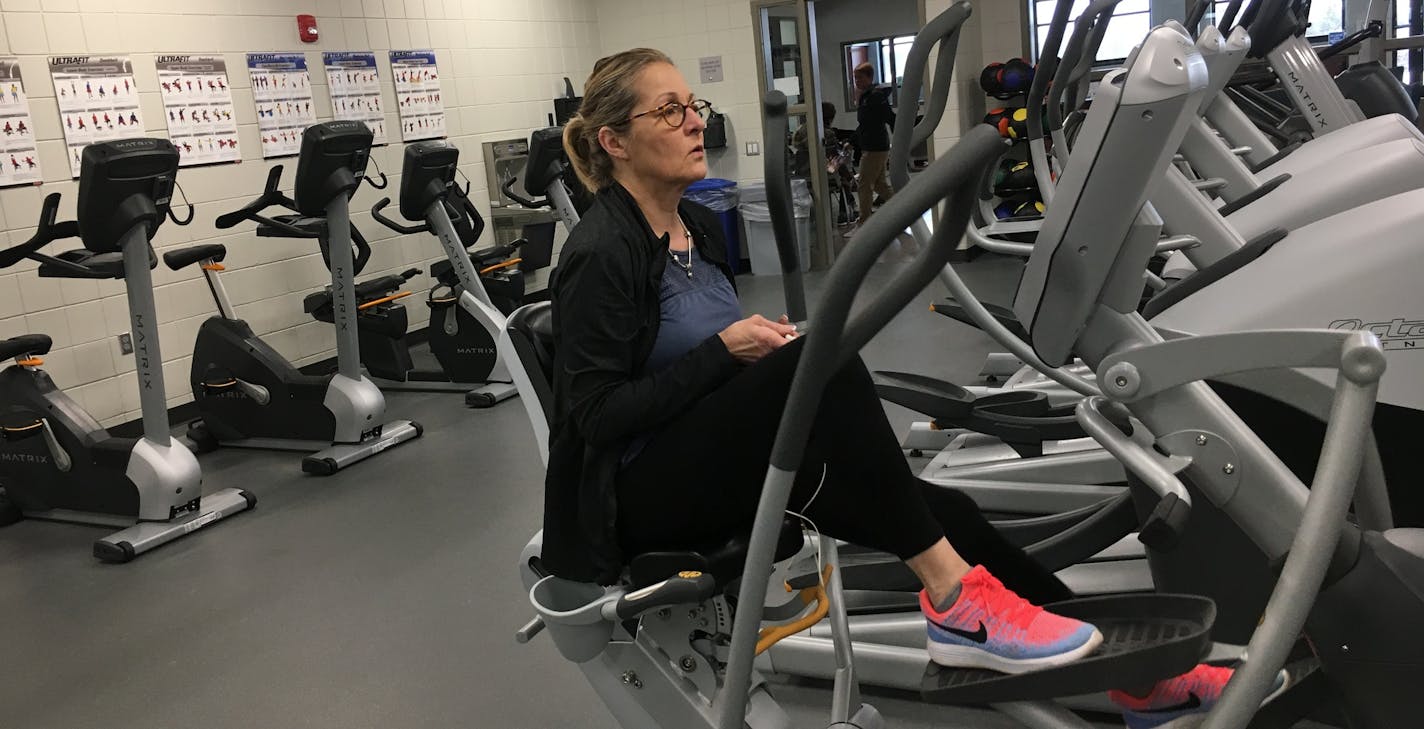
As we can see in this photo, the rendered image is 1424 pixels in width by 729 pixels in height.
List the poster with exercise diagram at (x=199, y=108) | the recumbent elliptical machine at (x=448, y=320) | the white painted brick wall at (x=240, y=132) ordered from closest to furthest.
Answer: the white painted brick wall at (x=240, y=132) < the poster with exercise diagram at (x=199, y=108) < the recumbent elliptical machine at (x=448, y=320)

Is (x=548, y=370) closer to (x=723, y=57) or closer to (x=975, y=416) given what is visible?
(x=975, y=416)

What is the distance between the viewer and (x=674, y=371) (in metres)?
1.67

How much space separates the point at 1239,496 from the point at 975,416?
152 cm

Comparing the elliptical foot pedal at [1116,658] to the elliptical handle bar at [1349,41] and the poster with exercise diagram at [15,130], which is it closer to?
the elliptical handle bar at [1349,41]

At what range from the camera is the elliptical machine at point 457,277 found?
17.2 ft

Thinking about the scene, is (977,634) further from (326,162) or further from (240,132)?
(240,132)

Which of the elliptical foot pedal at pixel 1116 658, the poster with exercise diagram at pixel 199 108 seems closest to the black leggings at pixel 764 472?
the elliptical foot pedal at pixel 1116 658

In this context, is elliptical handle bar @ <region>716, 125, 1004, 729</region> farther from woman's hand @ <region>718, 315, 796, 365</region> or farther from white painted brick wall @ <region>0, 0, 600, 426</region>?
white painted brick wall @ <region>0, 0, 600, 426</region>

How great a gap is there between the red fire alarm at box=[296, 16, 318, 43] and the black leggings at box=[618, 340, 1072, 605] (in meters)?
5.35

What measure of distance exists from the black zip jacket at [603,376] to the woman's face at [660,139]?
3.2 inches

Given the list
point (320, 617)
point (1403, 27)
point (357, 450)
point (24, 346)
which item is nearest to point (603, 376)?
point (320, 617)

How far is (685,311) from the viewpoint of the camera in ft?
5.94

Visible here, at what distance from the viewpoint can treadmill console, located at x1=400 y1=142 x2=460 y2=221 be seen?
5121 millimetres

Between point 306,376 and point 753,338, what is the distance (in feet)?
12.4
